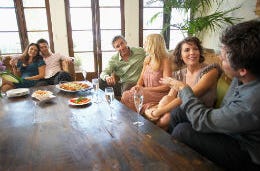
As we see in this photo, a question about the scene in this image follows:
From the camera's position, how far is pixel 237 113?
99 cm

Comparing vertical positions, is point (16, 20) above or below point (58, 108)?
above

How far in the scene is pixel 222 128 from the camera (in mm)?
1057

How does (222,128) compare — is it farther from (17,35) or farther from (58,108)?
(17,35)

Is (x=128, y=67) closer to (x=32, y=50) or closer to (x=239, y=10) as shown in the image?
(x=32, y=50)

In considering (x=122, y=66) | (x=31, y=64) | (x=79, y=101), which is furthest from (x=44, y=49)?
(x=79, y=101)

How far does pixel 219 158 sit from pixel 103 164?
2.02 feet

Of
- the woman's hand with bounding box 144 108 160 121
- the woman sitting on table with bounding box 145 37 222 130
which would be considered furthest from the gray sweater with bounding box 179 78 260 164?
the woman's hand with bounding box 144 108 160 121

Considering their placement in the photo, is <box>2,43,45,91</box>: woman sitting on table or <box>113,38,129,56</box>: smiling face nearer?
<box>113,38,129,56</box>: smiling face

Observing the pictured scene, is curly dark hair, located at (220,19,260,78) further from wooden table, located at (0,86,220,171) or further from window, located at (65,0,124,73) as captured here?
window, located at (65,0,124,73)

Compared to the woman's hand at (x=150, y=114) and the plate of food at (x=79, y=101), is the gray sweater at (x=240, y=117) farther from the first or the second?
the plate of food at (x=79, y=101)

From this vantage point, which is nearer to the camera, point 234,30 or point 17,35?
point 234,30

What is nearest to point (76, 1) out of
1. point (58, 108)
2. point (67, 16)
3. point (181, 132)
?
point (67, 16)

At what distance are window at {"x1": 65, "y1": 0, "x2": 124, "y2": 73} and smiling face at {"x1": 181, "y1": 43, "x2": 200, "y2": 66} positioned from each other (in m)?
2.93

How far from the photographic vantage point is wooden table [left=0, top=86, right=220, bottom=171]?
3.11 ft
